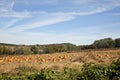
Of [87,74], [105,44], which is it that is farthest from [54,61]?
[105,44]

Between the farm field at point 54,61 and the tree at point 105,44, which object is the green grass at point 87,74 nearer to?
the farm field at point 54,61

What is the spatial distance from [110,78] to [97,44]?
32.0 metres

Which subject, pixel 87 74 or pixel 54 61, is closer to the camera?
pixel 87 74

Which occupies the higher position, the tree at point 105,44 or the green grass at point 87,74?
the tree at point 105,44

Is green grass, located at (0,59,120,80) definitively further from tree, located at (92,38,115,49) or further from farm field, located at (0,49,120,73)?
tree, located at (92,38,115,49)

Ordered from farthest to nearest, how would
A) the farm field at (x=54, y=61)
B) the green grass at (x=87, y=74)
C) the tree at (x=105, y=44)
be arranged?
the tree at (x=105, y=44) < the farm field at (x=54, y=61) < the green grass at (x=87, y=74)

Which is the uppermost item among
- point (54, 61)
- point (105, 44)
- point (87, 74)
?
point (105, 44)

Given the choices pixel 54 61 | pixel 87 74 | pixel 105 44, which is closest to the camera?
pixel 87 74

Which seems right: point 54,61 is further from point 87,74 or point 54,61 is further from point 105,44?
point 105,44

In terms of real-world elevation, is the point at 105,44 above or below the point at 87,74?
above

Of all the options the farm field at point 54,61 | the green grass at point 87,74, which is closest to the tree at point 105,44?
the farm field at point 54,61

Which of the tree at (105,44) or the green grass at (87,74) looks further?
the tree at (105,44)

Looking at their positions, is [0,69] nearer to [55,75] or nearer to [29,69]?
[29,69]

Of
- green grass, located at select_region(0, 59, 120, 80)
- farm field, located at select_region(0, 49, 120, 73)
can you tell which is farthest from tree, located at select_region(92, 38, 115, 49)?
green grass, located at select_region(0, 59, 120, 80)
